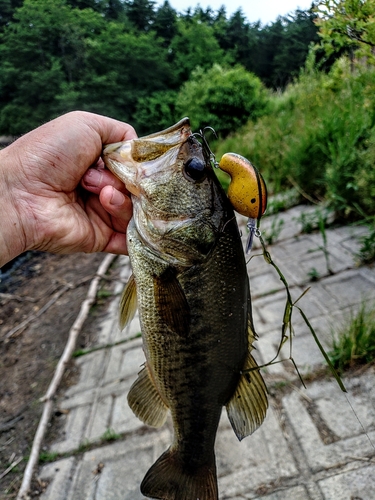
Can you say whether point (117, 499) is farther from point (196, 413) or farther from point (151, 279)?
point (151, 279)

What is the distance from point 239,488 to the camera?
2.34m

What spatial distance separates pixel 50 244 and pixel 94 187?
0.39 m

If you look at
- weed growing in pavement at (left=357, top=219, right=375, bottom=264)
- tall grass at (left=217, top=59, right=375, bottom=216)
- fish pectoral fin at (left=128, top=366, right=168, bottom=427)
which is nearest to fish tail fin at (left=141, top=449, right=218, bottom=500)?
fish pectoral fin at (left=128, top=366, right=168, bottom=427)

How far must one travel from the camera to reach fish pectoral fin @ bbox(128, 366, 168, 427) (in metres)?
1.71

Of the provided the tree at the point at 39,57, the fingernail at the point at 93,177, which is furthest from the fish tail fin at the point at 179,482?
the tree at the point at 39,57

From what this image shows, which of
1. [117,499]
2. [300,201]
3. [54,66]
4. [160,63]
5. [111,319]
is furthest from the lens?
[160,63]

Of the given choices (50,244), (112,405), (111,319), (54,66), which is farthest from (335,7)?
(54,66)

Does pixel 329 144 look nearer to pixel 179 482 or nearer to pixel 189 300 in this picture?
pixel 189 300

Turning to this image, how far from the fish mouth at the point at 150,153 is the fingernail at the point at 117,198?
175 millimetres

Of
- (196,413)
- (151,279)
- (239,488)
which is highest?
(151,279)

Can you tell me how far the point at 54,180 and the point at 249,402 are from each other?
135cm

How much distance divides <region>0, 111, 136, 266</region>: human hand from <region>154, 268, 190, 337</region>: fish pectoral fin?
19.7 inches

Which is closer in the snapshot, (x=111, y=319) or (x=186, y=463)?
(x=186, y=463)

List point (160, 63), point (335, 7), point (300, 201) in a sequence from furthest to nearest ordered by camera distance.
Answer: point (160, 63) → point (300, 201) → point (335, 7)
